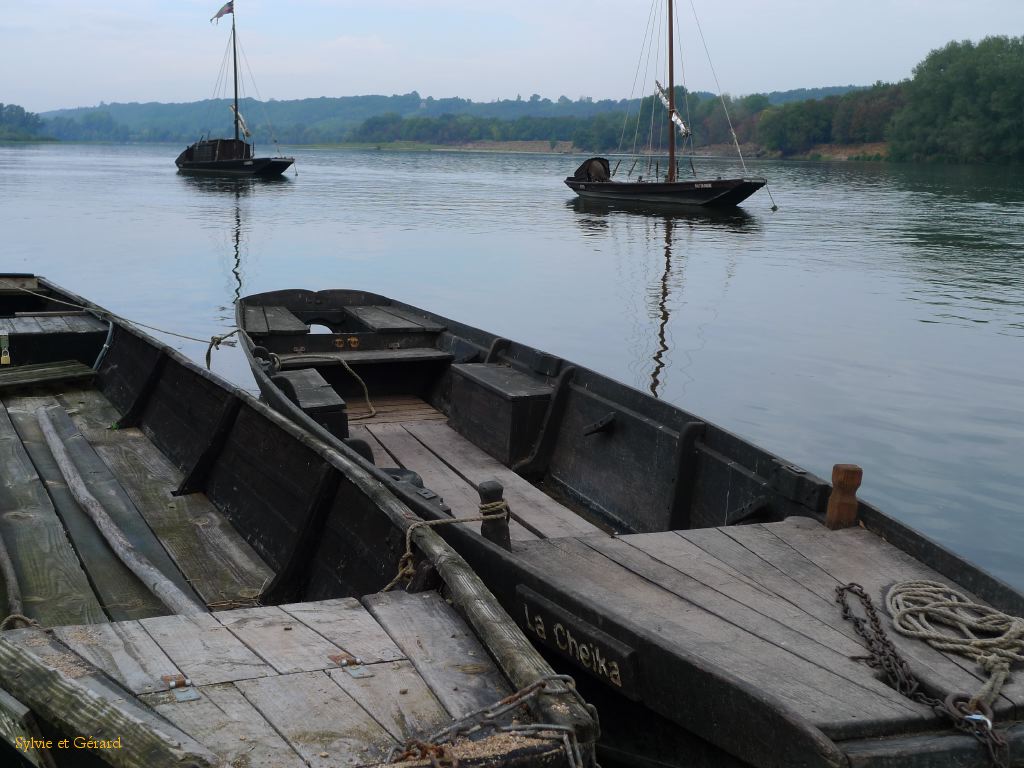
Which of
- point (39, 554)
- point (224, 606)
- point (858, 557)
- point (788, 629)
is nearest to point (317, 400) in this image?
point (39, 554)

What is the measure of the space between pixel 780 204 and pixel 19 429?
152 feet

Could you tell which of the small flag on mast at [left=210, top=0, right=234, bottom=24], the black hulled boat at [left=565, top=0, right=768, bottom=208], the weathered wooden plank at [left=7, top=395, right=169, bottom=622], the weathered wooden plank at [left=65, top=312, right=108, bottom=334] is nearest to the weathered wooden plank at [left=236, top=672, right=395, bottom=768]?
the weathered wooden plank at [left=7, top=395, right=169, bottom=622]

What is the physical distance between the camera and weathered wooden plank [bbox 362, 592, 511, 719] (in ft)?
9.94

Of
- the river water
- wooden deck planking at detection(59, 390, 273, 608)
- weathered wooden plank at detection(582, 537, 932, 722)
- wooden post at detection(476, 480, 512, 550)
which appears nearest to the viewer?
weathered wooden plank at detection(582, 537, 932, 722)

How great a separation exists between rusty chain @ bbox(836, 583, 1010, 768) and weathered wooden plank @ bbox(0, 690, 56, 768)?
2850 millimetres

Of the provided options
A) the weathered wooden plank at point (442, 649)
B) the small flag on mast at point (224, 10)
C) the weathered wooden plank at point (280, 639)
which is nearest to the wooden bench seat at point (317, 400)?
the weathered wooden plank at point (442, 649)

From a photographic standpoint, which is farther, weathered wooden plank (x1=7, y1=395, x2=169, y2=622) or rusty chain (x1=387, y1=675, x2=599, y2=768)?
weathered wooden plank (x1=7, y1=395, x2=169, y2=622)

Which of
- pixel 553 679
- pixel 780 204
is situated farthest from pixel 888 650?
pixel 780 204

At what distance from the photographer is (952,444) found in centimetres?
1081

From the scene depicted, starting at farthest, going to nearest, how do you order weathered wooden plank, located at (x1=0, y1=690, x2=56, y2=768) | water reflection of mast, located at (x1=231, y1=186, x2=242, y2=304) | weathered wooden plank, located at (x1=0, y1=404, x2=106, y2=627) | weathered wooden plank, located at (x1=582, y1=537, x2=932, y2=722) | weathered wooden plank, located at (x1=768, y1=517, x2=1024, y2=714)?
water reflection of mast, located at (x1=231, y1=186, x2=242, y2=304) < weathered wooden plank, located at (x1=0, y1=404, x2=106, y2=627) < weathered wooden plank, located at (x1=768, y1=517, x2=1024, y2=714) < weathered wooden plank, located at (x1=582, y1=537, x2=932, y2=722) < weathered wooden plank, located at (x1=0, y1=690, x2=56, y2=768)

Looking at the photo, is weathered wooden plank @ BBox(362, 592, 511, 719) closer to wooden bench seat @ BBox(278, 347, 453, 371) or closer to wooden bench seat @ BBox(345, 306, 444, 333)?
wooden bench seat @ BBox(278, 347, 453, 371)

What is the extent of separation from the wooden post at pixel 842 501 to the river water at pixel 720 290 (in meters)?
3.67

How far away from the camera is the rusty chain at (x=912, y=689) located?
3.23 m

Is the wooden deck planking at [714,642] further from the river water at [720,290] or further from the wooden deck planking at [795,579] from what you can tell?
the river water at [720,290]
